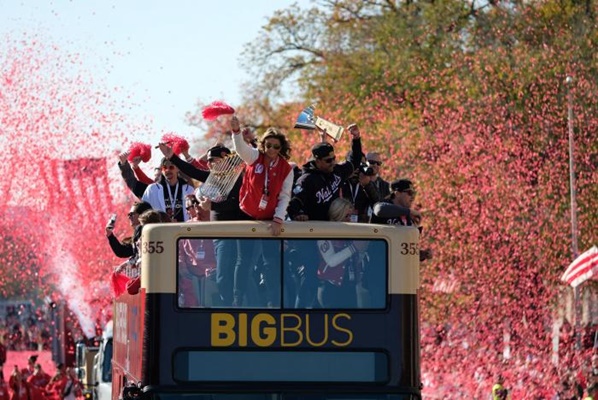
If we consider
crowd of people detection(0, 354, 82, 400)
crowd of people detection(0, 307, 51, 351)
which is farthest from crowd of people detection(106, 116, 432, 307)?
crowd of people detection(0, 307, 51, 351)

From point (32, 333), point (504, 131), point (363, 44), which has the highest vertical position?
point (363, 44)

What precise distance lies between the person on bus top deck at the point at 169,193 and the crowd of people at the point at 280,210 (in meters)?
1.37

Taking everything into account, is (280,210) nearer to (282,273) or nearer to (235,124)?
(282,273)

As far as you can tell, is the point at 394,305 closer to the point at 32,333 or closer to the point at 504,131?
the point at 504,131

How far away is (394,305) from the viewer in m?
12.9

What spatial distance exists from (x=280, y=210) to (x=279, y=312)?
0.74m

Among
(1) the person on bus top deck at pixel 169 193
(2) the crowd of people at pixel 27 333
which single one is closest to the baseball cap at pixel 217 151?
(1) the person on bus top deck at pixel 169 193

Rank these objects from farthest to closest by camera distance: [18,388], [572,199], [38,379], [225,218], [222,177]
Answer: [572,199] < [38,379] < [18,388] < [222,177] < [225,218]

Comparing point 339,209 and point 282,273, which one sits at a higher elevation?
point 339,209

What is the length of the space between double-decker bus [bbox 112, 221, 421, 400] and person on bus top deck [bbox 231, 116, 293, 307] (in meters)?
0.01

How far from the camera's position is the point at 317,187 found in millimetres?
13477

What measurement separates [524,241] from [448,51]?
8.51 meters

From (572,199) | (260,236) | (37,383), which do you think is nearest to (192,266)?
(260,236)

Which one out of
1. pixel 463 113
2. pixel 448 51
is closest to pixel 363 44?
pixel 448 51
